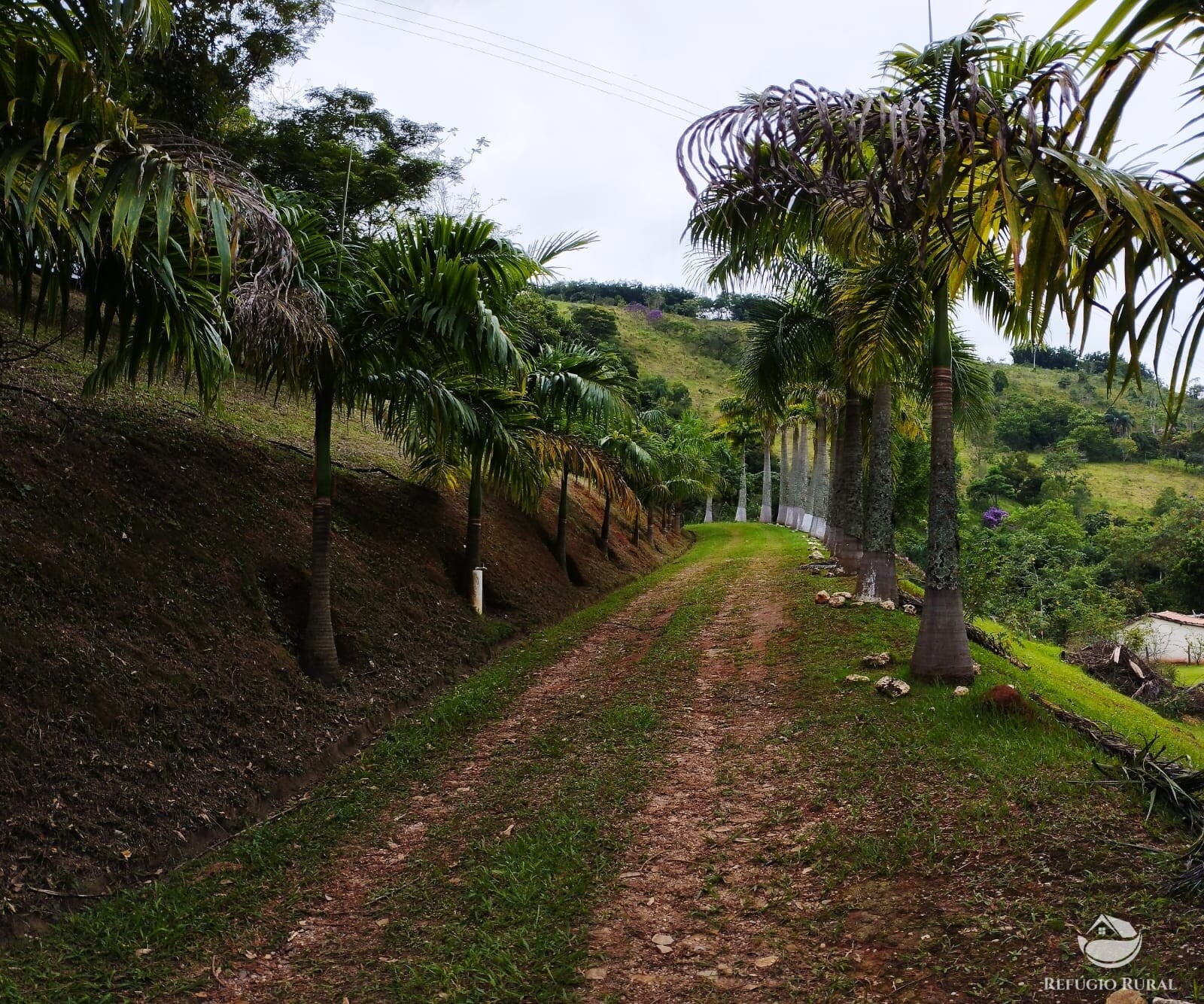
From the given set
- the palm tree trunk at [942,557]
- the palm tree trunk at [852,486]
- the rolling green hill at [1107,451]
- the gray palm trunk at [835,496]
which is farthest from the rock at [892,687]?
the rolling green hill at [1107,451]

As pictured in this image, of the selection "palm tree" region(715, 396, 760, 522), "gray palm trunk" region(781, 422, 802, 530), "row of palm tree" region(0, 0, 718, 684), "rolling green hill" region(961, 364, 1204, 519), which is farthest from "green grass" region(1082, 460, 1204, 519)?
"row of palm tree" region(0, 0, 718, 684)

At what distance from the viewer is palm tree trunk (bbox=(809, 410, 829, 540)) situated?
28656 millimetres

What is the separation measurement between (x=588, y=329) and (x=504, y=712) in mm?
62638

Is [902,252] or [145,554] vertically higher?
[902,252]

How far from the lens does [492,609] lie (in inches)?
536

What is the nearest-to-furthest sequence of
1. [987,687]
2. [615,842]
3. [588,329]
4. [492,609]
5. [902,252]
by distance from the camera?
1. [615,842]
2. [987,687]
3. [902,252]
4. [492,609]
5. [588,329]

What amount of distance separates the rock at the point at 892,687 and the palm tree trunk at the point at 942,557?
0.45 m

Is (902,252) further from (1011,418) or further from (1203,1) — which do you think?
(1011,418)

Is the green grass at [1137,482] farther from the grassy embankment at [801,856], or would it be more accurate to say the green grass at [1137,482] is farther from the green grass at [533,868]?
the green grass at [533,868]

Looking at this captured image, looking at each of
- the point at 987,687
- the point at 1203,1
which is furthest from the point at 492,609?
the point at 1203,1

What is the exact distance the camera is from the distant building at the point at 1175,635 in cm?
2774

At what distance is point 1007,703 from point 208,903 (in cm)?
639

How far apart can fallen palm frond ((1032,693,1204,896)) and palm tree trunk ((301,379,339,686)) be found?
692 centimetres

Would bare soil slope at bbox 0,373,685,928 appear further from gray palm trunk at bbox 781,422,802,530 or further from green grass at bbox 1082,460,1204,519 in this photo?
green grass at bbox 1082,460,1204,519
